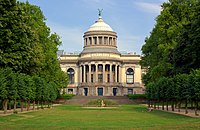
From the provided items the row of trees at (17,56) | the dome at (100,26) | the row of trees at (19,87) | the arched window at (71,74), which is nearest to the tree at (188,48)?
the row of trees at (17,56)

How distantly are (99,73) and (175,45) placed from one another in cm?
7495

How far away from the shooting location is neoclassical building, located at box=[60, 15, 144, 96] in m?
127

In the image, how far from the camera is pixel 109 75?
129m

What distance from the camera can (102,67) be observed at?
424 ft

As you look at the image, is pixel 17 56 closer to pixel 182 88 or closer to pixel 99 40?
pixel 182 88

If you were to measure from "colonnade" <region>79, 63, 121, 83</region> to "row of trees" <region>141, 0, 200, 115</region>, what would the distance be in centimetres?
6014

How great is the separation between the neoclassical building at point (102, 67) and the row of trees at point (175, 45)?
196 feet

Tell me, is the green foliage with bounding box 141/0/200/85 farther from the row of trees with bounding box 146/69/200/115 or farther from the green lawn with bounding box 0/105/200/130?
the green lawn with bounding box 0/105/200/130

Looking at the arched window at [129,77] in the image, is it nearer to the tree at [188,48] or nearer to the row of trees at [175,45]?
the row of trees at [175,45]

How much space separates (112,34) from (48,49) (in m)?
74.7

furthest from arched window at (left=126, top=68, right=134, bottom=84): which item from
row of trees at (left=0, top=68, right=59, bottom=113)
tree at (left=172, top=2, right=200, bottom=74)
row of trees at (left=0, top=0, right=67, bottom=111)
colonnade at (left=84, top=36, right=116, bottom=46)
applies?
row of trees at (left=0, top=0, right=67, bottom=111)

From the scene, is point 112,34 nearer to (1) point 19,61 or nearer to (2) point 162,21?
(2) point 162,21

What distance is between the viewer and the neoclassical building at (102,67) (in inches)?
5017

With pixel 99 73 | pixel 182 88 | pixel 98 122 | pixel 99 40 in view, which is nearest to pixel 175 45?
pixel 182 88
